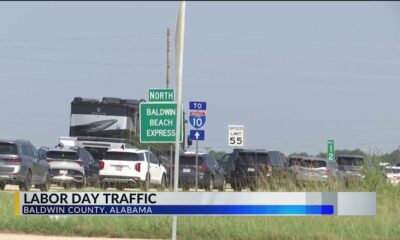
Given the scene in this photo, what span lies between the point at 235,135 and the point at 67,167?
652 centimetres

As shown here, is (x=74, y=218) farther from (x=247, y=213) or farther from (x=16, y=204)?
(x=247, y=213)

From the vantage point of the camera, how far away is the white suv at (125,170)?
91.6 feet

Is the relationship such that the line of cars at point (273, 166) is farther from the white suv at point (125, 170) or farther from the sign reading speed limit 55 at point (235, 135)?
the white suv at point (125, 170)

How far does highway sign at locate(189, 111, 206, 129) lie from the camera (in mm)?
26281

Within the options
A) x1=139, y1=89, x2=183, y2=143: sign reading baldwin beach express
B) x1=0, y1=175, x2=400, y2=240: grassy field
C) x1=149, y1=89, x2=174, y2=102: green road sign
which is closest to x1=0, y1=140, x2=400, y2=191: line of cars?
x1=0, y1=175, x2=400, y2=240: grassy field

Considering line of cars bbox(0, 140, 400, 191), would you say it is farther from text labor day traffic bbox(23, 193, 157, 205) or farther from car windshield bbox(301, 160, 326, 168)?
text labor day traffic bbox(23, 193, 157, 205)

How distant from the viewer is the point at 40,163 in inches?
1025

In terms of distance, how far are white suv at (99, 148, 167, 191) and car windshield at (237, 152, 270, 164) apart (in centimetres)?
374

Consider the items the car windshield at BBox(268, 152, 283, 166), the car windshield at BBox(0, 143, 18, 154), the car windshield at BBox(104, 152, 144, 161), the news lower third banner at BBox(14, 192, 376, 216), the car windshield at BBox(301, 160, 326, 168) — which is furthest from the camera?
the car windshield at BBox(104, 152, 144, 161)

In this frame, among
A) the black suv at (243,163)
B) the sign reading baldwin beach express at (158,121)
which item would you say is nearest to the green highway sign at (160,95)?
the sign reading baldwin beach express at (158,121)

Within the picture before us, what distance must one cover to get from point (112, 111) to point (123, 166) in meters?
8.21

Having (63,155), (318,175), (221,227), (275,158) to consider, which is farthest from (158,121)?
(63,155)

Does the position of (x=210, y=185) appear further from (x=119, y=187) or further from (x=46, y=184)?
(x=46, y=184)

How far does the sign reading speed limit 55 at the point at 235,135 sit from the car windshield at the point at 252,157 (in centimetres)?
140
